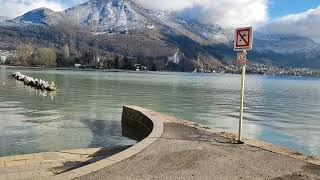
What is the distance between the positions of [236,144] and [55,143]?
8122 mm

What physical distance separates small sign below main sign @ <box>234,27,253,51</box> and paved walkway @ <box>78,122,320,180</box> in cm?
313

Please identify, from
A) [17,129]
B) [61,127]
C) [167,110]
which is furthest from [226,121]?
[17,129]

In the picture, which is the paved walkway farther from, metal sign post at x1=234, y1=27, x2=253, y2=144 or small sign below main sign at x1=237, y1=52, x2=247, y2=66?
small sign below main sign at x1=237, y1=52, x2=247, y2=66

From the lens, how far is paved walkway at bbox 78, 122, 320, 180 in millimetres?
9750

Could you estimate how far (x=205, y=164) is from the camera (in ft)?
35.3

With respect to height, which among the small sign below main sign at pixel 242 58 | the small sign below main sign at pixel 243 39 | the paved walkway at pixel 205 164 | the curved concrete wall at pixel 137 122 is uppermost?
the small sign below main sign at pixel 243 39

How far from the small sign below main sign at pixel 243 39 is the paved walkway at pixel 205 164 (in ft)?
10.3

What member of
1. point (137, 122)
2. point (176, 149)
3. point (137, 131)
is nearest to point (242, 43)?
point (176, 149)

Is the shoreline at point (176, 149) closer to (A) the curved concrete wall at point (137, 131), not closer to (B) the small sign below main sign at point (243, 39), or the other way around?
(A) the curved concrete wall at point (137, 131)

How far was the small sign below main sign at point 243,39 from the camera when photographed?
13.4 meters

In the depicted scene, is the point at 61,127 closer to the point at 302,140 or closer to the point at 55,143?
the point at 55,143

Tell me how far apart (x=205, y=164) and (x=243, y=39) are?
16.0 feet

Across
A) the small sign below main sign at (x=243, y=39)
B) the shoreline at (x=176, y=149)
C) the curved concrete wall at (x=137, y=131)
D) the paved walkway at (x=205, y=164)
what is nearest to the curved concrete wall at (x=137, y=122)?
the curved concrete wall at (x=137, y=131)

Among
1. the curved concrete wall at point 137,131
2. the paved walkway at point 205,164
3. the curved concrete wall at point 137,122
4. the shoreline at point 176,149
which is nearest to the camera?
the curved concrete wall at point 137,131
